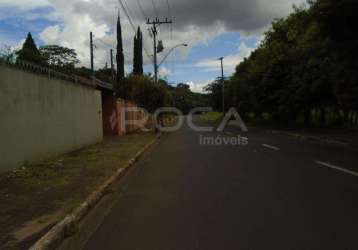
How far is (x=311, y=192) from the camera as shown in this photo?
29.2 feet

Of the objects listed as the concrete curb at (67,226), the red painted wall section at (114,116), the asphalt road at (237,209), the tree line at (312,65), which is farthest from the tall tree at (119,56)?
the concrete curb at (67,226)

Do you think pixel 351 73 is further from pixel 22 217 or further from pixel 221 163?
pixel 22 217

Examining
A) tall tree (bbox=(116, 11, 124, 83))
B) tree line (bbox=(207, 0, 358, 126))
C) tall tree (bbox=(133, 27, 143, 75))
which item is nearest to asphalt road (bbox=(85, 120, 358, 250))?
tree line (bbox=(207, 0, 358, 126))

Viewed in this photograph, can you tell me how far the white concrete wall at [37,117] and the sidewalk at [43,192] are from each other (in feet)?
1.70

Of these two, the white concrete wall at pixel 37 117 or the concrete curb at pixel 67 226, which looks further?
the white concrete wall at pixel 37 117

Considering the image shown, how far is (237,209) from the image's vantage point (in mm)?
7594

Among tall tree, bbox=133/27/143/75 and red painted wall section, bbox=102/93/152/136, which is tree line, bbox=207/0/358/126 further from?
tall tree, bbox=133/27/143/75

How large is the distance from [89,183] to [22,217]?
11.0 ft

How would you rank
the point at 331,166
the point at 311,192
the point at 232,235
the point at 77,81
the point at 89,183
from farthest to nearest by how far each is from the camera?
1. the point at 77,81
2. the point at 331,166
3. the point at 89,183
4. the point at 311,192
5. the point at 232,235

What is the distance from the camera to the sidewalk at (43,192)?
636cm

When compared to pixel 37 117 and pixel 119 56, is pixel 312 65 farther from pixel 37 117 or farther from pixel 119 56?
pixel 119 56

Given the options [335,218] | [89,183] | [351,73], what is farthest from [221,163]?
[351,73]

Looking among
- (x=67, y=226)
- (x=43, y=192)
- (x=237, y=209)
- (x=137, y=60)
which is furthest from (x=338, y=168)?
(x=137, y=60)

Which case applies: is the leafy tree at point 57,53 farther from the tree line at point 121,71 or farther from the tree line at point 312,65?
the tree line at point 312,65
